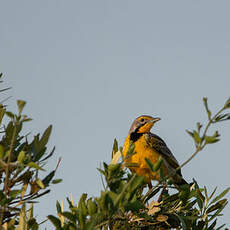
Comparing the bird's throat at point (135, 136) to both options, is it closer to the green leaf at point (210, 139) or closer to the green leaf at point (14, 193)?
the green leaf at point (14, 193)

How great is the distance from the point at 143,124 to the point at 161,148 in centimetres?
87

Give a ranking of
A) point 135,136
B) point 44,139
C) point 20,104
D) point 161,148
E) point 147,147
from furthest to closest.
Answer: point 135,136 < point 161,148 < point 147,147 < point 44,139 < point 20,104

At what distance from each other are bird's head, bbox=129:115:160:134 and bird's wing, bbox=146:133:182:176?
1.55 ft

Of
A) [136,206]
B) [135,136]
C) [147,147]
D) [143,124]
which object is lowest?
[136,206]

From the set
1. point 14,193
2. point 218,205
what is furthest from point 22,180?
point 218,205

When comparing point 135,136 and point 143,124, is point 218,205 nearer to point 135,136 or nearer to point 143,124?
point 135,136

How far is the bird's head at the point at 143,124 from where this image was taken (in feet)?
27.0

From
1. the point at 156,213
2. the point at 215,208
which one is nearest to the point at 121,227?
the point at 156,213

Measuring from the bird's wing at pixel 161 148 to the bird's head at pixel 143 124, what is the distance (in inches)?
18.6

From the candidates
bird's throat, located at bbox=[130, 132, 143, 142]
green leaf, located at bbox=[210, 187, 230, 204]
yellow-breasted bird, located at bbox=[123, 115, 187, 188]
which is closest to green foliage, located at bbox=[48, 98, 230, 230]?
green leaf, located at bbox=[210, 187, 230, 204]

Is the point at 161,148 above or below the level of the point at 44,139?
above

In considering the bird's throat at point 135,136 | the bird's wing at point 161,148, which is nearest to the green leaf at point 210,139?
the bird's wing at point 161,148

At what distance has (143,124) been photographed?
8336 millimetres

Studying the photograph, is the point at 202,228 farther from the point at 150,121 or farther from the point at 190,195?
the point at 150,121
